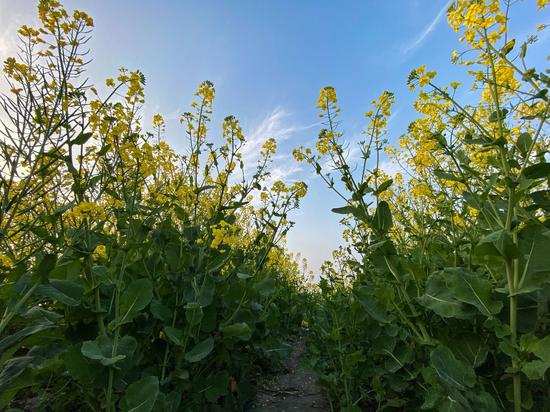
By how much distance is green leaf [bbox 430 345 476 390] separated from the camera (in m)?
1.31

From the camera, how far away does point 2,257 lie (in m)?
2.26

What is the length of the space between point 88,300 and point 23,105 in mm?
1156

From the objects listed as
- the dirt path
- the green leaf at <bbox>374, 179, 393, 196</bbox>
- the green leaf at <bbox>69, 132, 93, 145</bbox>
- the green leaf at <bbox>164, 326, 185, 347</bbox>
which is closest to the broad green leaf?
the green leaf at <bbox>374, 179, 393, 196</bbox>

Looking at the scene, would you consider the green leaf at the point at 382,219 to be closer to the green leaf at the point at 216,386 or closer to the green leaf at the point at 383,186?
the green leaf at the point at 383,186

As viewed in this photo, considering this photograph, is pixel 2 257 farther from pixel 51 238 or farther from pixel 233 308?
pixel 233 308

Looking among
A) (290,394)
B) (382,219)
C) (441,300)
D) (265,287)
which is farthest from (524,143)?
(290,394)

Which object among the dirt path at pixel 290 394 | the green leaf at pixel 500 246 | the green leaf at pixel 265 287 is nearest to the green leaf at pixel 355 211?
the green leaf at pixel 500 246

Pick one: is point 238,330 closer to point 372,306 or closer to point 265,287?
point 265,287

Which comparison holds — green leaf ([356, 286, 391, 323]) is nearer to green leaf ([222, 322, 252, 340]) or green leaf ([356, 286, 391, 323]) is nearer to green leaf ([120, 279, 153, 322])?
green leaf ([222, 322, 252, 340])

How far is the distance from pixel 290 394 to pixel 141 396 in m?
2.10

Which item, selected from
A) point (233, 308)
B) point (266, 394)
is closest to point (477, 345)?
point (233, 308)

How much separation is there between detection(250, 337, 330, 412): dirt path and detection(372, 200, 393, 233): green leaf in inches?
58.9

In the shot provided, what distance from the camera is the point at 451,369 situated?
135 centimetres

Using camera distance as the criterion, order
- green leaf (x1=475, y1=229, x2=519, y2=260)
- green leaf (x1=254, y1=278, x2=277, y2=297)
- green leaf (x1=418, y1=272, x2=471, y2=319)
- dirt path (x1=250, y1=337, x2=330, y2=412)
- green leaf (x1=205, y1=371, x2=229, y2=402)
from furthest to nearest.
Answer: dirt path (x1=250, y1=337, x2=330, y2=412) → green leaf (x1=254, y1=278, x2=277, y2=297) → green leaf (x1=205, y1=371, x2=229, y2=402) → green leaf (x1=418, y1=272, x2=471, y2=319) → green leaf (x1=475, y1=229, x2=519, y2=260)
